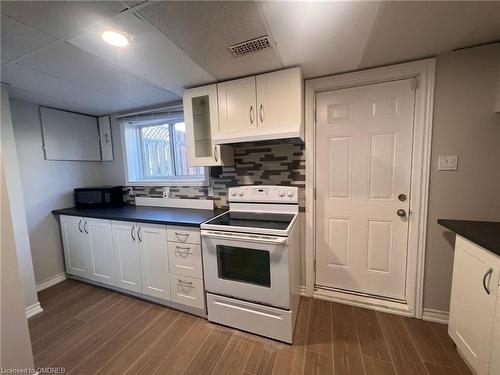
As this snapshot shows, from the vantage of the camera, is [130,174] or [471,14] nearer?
[471,14]

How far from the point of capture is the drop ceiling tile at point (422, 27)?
1.09m

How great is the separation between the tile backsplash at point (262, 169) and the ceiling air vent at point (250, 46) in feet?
2.76

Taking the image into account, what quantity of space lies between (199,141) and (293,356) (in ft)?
6.51

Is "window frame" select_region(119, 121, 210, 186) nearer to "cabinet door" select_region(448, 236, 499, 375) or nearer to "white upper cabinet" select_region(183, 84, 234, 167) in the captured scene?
"white upper cabinet" select_region(183, 84, 234, 167)

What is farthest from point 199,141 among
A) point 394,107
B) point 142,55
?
point 394,107

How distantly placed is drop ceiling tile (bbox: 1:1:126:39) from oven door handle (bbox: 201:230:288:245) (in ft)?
4.80

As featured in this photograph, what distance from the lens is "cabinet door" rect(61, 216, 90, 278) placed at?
2.44m

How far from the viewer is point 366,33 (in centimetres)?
130

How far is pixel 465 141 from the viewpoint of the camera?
1.59 meters

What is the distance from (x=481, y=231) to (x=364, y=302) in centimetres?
113

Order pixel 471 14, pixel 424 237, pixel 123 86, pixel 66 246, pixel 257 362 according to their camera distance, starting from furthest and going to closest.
A: pixel 66 246, pixel 123 86, pixel 424 237, pixel 257 362, pixel 471 14

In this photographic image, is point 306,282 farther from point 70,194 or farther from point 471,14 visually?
point 70,194

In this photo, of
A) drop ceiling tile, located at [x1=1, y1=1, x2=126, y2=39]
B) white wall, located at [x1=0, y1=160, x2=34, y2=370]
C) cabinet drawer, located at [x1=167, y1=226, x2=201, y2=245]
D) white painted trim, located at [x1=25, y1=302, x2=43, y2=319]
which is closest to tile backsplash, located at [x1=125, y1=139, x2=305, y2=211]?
cabinet drawer, located at [x1=167, y1=226, x2=201, y2=245]

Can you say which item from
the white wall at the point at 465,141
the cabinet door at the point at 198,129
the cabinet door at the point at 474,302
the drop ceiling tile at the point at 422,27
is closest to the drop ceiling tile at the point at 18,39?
the cabinet door at the point at 198,129
